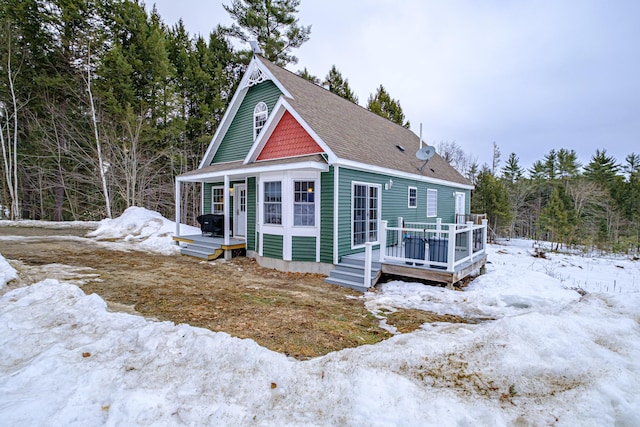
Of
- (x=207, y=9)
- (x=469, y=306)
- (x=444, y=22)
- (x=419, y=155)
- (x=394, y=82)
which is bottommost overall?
(x=469, y=306)

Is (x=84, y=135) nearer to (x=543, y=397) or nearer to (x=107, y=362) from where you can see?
(x=107, y=362)

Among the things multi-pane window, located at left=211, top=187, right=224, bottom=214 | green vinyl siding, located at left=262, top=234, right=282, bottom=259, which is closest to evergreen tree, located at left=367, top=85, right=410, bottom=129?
multi-pane window, located at left=211, top=187, right=224, bottom=214

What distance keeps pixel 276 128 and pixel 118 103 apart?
520 inches

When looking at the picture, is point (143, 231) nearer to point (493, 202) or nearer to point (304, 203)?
point (304, 203)

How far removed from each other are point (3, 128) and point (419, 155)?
23957 millimetres

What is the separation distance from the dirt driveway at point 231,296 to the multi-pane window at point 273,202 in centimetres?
153

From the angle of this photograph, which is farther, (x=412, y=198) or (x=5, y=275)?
(x=412, y=198)

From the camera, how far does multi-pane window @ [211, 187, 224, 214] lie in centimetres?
1183

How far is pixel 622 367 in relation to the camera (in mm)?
2824

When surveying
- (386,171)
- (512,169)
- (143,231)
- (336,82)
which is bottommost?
(143,231)

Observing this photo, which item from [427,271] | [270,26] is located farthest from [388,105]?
[427,271]

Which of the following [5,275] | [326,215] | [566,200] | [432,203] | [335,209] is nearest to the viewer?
[5,275]

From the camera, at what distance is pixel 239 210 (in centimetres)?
1089

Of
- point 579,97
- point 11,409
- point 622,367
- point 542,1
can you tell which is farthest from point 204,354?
point 579,97
